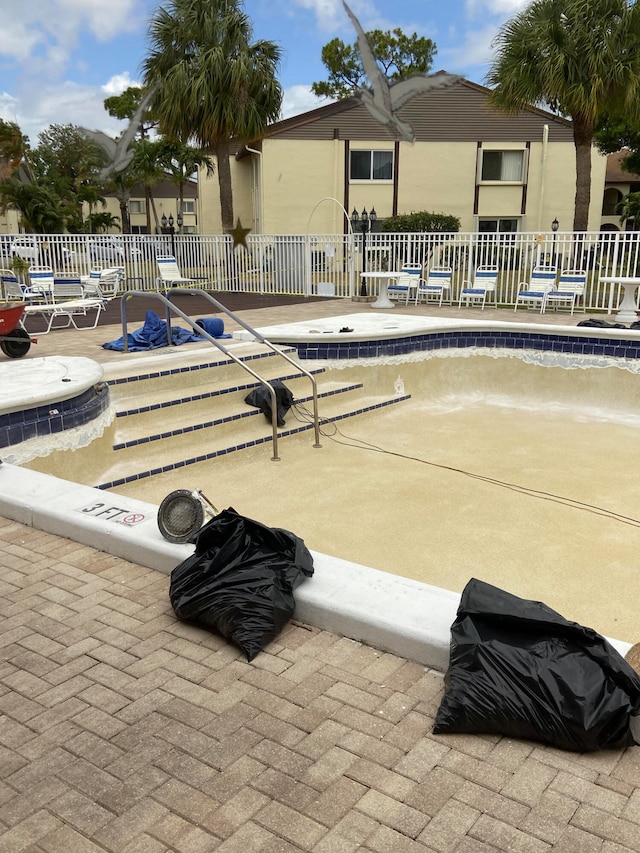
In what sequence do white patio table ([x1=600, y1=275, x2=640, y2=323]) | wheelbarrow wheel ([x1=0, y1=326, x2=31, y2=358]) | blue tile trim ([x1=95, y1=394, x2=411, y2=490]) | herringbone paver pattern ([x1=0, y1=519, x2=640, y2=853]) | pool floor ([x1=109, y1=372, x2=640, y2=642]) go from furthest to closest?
white patio table ([x1=600, y1=275, x2=640, y2=323]) < wheelbarrow wheel ([x1=0, y1=326, x2=31, y2=358]) < blue tile trim ([x1=95, y1=394, x2=411, y2=490]) < pool floor ([x1=109, y1=372, x2=640, y2=642]) < herringbone paver pattern ([x1=0, y1=519, x2=640, y2=853])

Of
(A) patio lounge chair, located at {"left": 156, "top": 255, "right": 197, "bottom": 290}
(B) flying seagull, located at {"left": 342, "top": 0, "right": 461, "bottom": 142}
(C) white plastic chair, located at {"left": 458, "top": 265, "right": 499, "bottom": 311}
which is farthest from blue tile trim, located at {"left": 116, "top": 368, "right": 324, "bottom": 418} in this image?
(B) flying seagull, located at {"left": 342, "top": 0, "right": 461, "bottom": 142}

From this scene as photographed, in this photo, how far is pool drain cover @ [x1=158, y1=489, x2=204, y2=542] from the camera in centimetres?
333

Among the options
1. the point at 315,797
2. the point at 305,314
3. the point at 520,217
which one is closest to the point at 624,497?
the point at 315,797

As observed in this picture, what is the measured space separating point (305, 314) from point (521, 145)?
18.7 meters

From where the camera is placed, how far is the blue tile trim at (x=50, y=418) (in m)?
4.98

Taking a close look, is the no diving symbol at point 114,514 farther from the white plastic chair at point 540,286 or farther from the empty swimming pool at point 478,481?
the white plastic chair at point 540,286

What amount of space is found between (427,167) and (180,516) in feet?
87.4

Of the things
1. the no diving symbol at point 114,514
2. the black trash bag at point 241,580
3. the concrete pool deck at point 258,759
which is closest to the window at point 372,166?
the no diving symbol at point 114,514

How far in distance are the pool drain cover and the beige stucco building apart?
24.9 m

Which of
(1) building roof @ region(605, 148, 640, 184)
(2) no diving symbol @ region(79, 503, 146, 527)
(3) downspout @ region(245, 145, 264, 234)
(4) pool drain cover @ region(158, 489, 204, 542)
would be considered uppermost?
(1) building roof @ region(605, 148, 640, 184)

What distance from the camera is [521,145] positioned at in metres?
27.3

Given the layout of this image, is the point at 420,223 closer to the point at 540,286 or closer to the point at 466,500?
the point at 540,286

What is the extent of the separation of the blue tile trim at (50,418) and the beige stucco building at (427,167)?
73.4 feet

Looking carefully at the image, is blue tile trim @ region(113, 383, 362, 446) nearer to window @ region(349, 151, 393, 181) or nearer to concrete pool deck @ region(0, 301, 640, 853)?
concrete pool deck @ region(0, 301, 640, 853)
